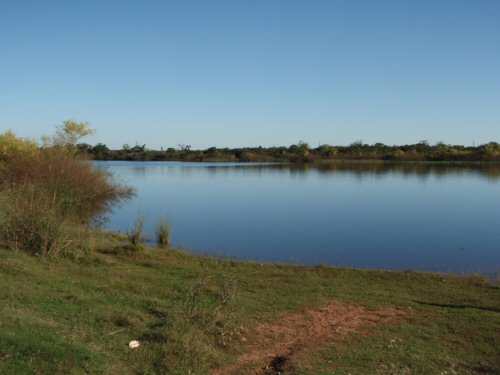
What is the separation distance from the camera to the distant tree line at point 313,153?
10756 centimetres

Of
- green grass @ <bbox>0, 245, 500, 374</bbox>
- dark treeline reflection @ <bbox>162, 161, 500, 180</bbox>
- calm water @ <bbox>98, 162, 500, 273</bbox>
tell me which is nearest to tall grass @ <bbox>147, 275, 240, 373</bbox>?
green grass @ <bbox>0, 245, 500, 374</bbox>

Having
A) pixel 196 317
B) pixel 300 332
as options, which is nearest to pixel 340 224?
pixel 300 332

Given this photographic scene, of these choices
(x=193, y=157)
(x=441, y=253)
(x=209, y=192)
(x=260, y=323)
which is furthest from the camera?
(x=193, y=157)

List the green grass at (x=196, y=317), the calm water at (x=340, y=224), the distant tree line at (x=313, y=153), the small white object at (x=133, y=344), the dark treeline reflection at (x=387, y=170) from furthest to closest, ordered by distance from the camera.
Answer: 1. the distant tree line at (x=313, y=153)
2. the dark treeline reflection at (x=387, y=170)
3. the calm water at (x=340, y=224)
4. the small white object at (x=133, y=344)
5. the green grass at (x=196, y=317)

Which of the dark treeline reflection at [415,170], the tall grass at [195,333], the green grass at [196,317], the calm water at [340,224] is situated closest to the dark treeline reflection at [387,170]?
the dark treeline reflection at [415,170]

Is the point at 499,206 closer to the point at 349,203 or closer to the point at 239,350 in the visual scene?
the point at 349,203

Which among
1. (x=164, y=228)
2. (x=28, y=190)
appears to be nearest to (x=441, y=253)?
(x=164, y=228)

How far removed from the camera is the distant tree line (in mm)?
107562

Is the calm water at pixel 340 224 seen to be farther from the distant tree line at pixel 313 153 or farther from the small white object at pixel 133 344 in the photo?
the distant tree line at pixel 313 153

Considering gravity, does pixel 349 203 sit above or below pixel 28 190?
below

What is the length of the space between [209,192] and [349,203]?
41.2 feet

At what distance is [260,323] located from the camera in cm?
793

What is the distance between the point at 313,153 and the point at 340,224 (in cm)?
10331

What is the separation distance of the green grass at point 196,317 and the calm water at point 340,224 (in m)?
3.83
